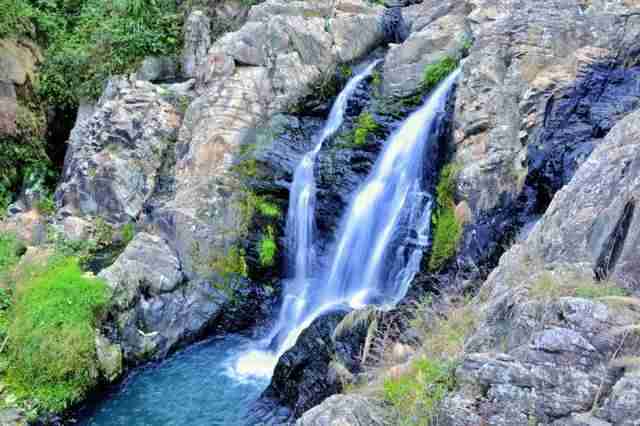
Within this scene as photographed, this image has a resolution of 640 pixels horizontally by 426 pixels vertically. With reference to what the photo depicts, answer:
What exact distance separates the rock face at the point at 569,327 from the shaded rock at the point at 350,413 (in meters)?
0.90

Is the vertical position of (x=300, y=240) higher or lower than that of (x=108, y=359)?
higher

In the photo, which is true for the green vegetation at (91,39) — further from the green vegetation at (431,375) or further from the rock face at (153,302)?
the green vegetation at (431,375)

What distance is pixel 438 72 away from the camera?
41.2ft

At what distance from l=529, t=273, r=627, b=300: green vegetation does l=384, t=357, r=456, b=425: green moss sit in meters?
1.17

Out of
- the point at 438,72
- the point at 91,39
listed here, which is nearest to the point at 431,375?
the point at 438,72

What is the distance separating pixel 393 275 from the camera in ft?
→ 34.9

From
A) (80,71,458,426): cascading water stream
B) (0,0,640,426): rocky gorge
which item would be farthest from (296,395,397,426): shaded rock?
(80,71,458,426): cascading water stream

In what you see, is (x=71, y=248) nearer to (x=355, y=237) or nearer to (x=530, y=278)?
(x=355, y=237)

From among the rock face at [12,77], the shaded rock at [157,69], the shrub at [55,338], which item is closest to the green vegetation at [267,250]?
the shrub at [55,338]

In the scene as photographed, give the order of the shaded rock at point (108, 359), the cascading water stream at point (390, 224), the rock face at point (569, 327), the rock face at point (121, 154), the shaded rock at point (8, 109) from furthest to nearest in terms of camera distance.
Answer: the shaded rock at point (8, 109)
the rock face at point (121, 154)
the cascading water stream at point (390, 224)
the shaded rock at point (108, 359)
the rock face at point (569, 327)

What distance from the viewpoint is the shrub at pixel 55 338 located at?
9.35m

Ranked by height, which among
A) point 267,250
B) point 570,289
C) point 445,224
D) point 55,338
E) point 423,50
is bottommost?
point 55,338

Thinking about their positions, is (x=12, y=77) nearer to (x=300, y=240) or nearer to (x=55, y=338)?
(x=55, y=338)

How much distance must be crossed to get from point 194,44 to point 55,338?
879 cm
